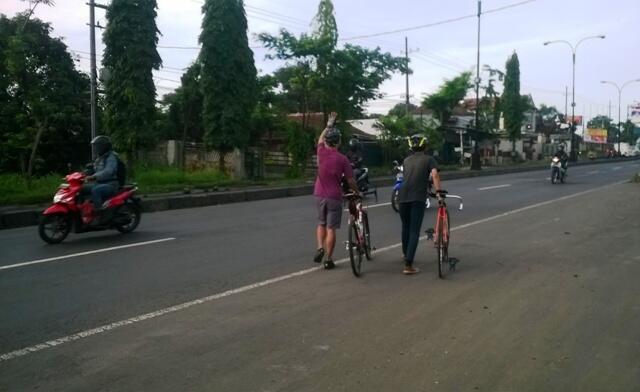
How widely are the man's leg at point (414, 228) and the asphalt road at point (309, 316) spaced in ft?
1.04

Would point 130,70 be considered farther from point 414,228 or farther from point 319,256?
point 414,228

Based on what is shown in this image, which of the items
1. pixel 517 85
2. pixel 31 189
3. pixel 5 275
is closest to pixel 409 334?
pixel 5 275

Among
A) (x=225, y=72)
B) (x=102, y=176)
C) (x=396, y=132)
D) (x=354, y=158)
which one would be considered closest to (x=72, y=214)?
(x=102, y=176)

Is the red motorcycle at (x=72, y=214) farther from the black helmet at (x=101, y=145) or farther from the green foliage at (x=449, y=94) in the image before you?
the green foliage at (x=449, y=94)

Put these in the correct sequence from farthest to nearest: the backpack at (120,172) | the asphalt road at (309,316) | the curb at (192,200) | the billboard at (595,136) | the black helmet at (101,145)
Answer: the billboard at (595,136)
the curb at (192,200)
the backpack at (120,172)
the black helmet at (101,145)
the asphalt road at (309,316)

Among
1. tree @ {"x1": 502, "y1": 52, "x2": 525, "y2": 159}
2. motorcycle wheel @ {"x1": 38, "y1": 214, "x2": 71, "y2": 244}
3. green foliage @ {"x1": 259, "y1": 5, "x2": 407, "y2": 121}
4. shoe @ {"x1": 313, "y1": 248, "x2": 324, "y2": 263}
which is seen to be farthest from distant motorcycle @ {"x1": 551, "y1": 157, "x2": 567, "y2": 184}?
tree @ {"x1": 502, "y1": 52, "x2": 525, "y2": 159}

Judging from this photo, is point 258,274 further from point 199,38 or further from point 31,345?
point 199,38

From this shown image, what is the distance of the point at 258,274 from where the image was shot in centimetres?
730

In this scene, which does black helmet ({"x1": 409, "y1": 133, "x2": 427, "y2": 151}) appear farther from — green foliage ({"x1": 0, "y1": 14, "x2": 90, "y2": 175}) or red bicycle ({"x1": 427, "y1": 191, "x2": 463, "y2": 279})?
green foliage ({"x1": 0, "y1": 14, "x2": 90, "y2": 175})

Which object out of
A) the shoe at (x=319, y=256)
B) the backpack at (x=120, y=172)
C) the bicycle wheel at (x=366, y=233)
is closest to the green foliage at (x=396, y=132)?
the backpack at (x=120, y=172)

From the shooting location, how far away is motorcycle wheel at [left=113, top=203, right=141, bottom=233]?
1038 centimetres

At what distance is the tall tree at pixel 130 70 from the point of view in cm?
2223

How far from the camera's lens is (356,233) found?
7297mm

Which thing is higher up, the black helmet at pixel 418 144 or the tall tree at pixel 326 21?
the tall tree at pixel 326 21
